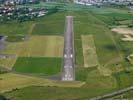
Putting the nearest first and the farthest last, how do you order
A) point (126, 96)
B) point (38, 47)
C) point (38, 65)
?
point (126, 96), point (38, 65), point (38, 47)

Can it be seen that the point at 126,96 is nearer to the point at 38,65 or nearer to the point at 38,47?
the point at 38,65

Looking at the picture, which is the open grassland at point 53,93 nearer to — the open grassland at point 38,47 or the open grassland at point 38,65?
the open grassland at point 38,65

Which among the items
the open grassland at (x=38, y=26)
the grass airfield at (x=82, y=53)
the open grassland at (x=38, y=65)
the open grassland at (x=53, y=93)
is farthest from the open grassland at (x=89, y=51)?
the open grassland at (x=53, y=93)

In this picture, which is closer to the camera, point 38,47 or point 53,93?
point 53,93

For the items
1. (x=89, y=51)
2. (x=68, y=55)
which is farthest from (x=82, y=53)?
(x=68, y=55)

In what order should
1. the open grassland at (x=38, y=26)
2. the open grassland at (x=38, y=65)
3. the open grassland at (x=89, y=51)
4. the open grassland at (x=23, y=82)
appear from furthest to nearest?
the open grassland at (x=38, y=26) → the open grassland at (x=89, y=51) → the open grassland at (x=38, y=65) → the open grassland at (x=23, y=82)

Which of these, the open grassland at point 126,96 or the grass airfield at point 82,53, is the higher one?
the grass airfield at point 82,53
